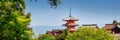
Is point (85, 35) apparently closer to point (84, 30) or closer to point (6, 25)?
point (84, 30)

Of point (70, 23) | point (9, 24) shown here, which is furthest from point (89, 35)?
point (9, 24)

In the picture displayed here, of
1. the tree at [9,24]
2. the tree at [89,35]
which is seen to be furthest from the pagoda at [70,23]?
the tree at [9,24]

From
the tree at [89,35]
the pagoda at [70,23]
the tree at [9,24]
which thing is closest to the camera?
the tree at [9,24]

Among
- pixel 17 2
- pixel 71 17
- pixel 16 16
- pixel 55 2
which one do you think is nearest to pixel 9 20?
pixel 16 16

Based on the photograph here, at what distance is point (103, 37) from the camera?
78.9 meters

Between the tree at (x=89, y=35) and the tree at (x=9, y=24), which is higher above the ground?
the tree at (x=9, y=24)

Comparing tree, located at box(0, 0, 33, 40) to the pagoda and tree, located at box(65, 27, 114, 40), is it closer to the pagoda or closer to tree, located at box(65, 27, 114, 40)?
tree, located at box(65, 27, 114, 40)

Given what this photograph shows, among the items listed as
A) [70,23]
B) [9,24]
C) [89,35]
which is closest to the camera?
[9,24]

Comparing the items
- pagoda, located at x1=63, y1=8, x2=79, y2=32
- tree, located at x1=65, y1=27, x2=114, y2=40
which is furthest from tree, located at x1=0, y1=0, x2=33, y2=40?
pagoda, located at x1=63, y1=8, x2=79, y2=32

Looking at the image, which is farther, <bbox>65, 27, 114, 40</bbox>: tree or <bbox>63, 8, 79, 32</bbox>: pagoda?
<bbox>63, 8, 79, 32</bbox>: pagoda

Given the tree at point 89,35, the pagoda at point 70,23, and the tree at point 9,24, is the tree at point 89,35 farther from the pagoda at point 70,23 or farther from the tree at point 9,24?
the tree at point 9,24

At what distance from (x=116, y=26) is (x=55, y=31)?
16071mm

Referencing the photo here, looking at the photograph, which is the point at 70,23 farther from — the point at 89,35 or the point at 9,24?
the point at 9,24

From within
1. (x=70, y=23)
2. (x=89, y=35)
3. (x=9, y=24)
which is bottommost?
(x=70, y=23)
